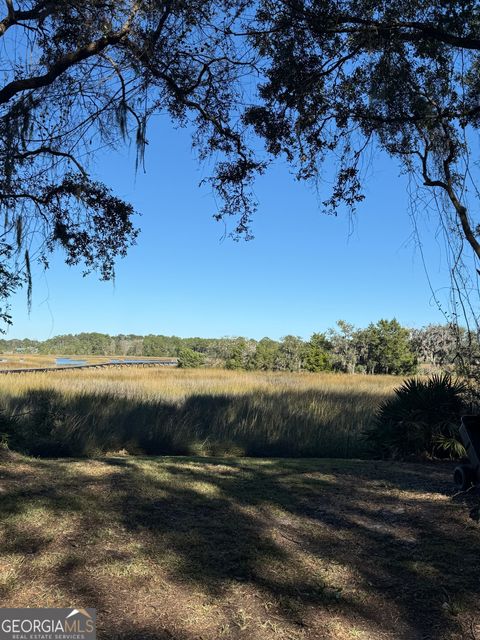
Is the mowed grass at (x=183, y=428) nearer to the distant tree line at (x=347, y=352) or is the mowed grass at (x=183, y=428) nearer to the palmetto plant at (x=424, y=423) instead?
the palmetto plant at (x=424, y=423)

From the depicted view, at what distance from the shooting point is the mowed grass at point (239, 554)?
2.54 m

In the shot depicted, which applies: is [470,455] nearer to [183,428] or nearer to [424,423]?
[424,423]

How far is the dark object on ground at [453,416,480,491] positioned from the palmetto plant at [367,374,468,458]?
6.65 ft

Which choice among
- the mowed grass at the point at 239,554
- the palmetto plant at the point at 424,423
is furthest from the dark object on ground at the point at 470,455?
the palmetto plant at the point at 424,423

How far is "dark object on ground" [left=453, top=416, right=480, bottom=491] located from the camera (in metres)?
4.59

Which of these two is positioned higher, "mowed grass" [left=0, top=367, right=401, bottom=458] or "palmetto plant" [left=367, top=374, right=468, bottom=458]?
"palmetto plant" [left=367, top=374, right=468, bottom=458]

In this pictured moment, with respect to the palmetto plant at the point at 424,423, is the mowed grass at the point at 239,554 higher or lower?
lower

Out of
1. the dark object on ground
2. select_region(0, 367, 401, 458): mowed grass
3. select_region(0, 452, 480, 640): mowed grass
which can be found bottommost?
select_region(0, 367, 401, 458): mowed grass

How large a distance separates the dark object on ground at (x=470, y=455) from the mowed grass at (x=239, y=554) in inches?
8.9

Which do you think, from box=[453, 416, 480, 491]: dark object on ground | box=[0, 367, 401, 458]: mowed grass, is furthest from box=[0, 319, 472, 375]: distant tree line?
box=[453, 416, 480, 491]: dark object on ground

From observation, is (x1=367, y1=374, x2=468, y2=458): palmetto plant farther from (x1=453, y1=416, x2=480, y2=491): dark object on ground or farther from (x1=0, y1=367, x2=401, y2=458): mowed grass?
(x1=453, y1=416, x2=480, y2=491): dark object on ground

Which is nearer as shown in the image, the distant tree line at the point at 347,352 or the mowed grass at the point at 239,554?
the mowed grass at the point at 239,554

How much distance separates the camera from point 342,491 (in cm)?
474

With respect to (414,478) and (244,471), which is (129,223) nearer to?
(244,471)
